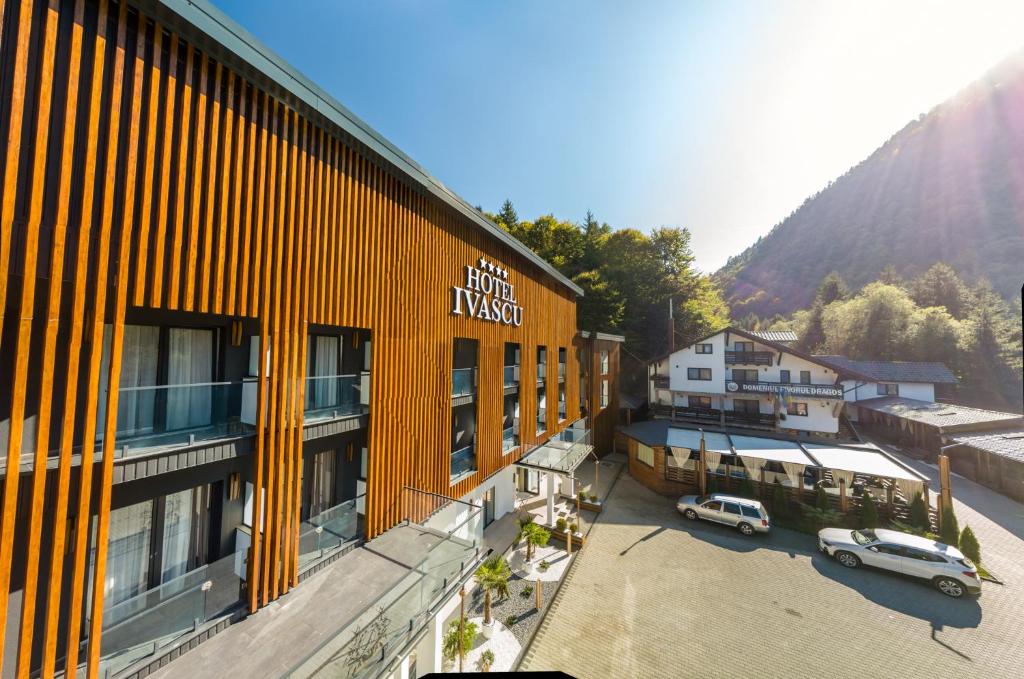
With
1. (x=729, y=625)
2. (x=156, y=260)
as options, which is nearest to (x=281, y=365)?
(x=156, y=260)

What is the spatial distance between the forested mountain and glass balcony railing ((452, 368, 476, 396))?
3237 inches

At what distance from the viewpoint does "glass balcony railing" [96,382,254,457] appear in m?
4.64

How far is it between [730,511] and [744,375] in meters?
14.8

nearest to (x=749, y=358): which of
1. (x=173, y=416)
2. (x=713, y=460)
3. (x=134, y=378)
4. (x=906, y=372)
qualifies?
(x=713, y=460)

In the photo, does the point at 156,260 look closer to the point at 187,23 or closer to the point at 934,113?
the point at 187,23

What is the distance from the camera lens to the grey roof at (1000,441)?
17547mm

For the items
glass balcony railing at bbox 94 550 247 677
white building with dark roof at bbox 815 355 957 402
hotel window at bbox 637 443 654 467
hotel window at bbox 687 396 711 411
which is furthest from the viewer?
white building with dark roof at bbox 815 355 957 402

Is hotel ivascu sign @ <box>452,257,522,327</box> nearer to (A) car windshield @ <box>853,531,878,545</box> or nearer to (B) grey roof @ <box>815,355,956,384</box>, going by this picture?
(A) car windshield @ <box>853,531,878,545</box>

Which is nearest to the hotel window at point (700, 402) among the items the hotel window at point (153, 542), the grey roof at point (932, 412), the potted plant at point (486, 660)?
the grey roof at point (932, 412)

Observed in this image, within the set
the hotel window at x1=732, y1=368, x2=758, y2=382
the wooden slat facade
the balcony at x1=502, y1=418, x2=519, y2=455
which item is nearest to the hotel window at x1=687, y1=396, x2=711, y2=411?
the hotel window at x1=732, y1=368, x2=758, y2=382

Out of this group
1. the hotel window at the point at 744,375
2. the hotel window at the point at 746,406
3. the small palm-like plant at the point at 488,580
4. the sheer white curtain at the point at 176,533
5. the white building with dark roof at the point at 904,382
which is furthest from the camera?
the white building with dark roof at the point at 904,382

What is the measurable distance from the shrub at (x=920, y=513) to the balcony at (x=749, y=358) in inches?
492

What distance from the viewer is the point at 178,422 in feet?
16.9

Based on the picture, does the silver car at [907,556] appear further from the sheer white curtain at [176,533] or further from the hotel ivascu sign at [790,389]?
the sheer white curtain at [176,533]
